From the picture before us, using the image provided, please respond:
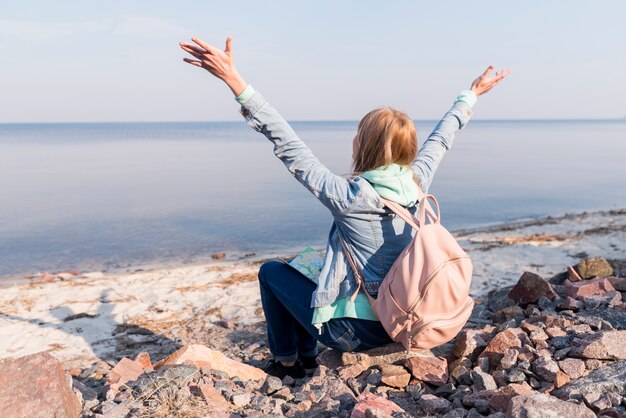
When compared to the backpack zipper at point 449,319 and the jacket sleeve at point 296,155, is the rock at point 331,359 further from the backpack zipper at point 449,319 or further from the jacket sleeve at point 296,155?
the jacket sleeve at point 296,155

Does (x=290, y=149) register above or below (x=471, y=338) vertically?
above

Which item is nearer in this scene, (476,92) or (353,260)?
(353,260)

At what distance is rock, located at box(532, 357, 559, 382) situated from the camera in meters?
3.15

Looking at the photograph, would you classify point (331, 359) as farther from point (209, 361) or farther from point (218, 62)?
point (218, 62)

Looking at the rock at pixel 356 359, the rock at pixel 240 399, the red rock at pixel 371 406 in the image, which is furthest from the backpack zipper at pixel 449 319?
the rock at pixel 240 399

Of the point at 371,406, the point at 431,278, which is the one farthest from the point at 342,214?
the point at 371,406

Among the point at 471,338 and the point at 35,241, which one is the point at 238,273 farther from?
the point at 35,241

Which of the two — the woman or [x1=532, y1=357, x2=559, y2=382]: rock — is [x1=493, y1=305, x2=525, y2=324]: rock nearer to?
[x1=532, y1=357, x2=559, y2=382]: rock

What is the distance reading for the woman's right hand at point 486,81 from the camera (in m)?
4.39

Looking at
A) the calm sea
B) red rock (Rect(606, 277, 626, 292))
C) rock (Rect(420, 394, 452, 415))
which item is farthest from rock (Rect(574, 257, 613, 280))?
the calm sea

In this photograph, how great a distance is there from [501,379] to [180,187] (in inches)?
843

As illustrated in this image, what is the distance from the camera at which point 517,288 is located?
5195 millimetres

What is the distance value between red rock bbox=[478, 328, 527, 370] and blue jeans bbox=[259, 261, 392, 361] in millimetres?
671

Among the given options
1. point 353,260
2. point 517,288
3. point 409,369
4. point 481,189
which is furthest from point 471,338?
point 481,189
